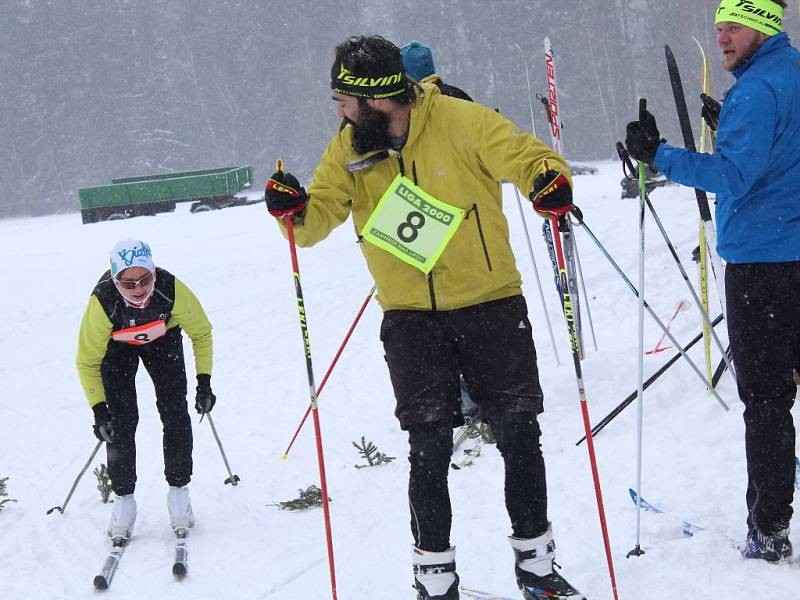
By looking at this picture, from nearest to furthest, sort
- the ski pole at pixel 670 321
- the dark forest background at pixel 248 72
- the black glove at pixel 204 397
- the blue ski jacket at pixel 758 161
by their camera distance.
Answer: the blue ski jacket at pixel 758 161, the black glove at pixel 204 397, the ski pole at pixel 670 321, the dark forest background at pixel 248 72

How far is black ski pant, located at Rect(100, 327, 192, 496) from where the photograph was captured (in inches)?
188

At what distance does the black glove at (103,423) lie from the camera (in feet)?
15.2

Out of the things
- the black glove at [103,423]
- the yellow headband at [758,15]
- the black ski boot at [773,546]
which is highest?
the yellow headband at [758,15]

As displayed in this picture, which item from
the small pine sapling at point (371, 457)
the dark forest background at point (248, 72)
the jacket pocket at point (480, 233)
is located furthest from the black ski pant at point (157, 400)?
the dark forest background at point (248, 72)

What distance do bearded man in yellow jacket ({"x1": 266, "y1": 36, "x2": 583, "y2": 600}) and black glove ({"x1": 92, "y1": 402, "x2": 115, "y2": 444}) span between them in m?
2.11

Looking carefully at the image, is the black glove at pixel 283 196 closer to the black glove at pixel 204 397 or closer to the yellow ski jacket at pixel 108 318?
the yellow ski jacket at pixel 108 318

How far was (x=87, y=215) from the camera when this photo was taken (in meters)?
25.4

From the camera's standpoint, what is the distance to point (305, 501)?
508 cm

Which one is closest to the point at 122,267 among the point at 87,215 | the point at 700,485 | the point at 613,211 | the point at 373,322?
the point at 700,485

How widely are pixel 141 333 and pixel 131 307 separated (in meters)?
0.15

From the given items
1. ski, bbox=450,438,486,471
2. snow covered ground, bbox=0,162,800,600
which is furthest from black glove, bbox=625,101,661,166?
ski, bbox=450,438,486,471

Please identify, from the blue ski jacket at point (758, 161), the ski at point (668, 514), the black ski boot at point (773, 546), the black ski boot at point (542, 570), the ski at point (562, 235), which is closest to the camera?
the blue ski jacket at point (758, 161)

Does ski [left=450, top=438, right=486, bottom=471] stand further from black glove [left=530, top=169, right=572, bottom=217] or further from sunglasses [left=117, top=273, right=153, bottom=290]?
black glove [left=530, top=169, right=572, bottom=217]

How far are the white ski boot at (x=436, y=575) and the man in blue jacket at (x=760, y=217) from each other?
1.11m
